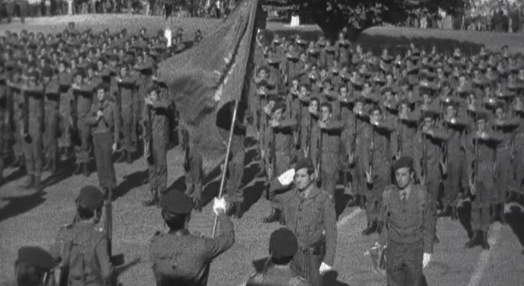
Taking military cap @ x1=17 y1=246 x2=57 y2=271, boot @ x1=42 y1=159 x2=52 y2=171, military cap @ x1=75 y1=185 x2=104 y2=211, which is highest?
military cap @ x1=75 y1=185 x2=104 y2=211

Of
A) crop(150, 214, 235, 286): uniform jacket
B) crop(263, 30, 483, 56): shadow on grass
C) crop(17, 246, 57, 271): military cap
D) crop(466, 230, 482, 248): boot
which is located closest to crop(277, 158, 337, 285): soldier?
crop(150, 214, 235, 286): uniform jacket

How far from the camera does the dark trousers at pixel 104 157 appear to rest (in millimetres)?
15369

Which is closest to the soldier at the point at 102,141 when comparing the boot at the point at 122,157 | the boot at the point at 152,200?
the boot at the point at 152,200

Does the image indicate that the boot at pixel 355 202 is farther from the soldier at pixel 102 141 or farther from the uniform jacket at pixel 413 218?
the uniform jacket at pixel 413 218

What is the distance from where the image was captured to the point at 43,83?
17531 mm

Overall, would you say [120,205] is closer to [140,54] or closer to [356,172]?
[356,172]

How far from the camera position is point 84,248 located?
716cm

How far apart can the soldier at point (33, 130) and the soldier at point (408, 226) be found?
870cm

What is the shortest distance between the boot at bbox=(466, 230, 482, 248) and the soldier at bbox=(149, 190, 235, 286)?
22.5 feet

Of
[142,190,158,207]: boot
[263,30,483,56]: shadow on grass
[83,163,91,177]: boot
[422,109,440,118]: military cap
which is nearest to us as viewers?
[142,190,158,207]: boot

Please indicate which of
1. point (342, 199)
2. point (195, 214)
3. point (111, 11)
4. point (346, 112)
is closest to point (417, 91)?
point (346, 112)

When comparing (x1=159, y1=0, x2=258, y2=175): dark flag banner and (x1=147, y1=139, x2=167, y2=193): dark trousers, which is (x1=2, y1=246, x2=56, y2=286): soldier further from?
(x1=147, y1=139, x2=167, y2=193): dark trousers

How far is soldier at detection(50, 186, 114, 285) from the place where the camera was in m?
7.15

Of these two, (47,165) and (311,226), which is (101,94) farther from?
(311,226)
